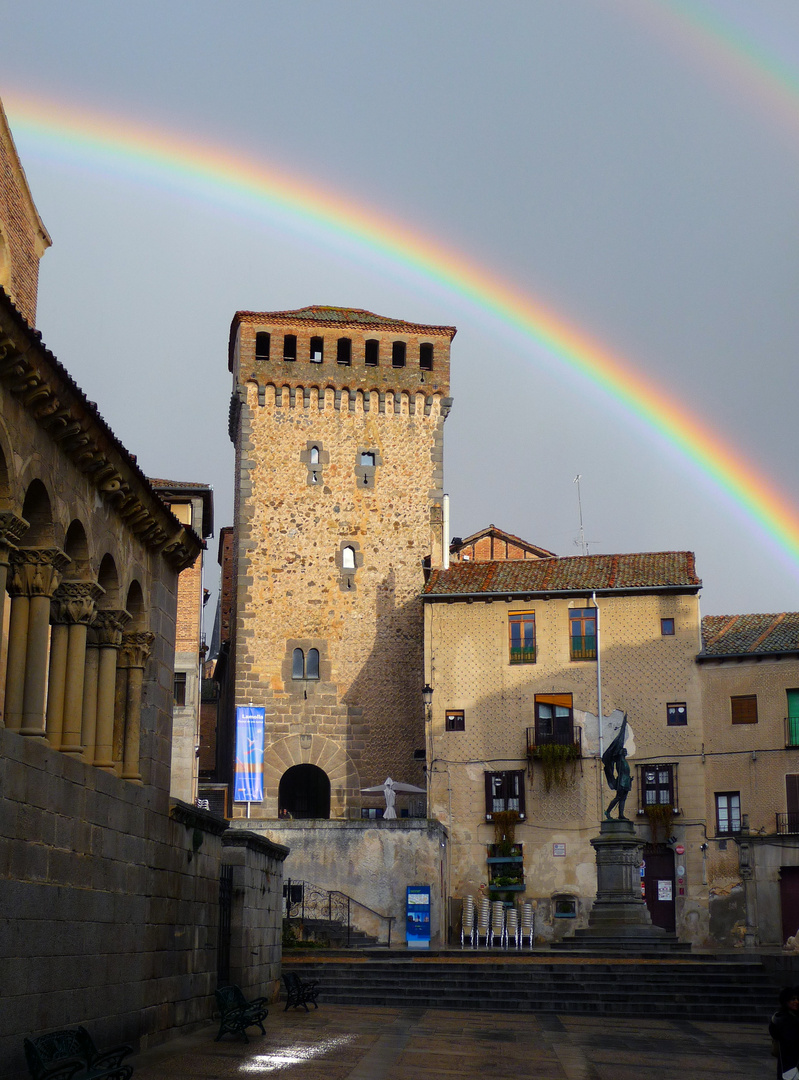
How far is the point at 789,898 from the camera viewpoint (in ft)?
135

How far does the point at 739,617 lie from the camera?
4681 cm

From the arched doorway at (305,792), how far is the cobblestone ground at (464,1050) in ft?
86.9

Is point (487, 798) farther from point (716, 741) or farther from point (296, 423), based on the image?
point (296, 423)

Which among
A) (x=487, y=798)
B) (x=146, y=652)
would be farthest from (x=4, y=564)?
(x=487, y=798)

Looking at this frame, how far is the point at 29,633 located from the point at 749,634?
114 feet

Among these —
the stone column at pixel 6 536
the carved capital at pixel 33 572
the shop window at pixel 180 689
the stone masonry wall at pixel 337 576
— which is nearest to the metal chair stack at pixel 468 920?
the stone masonry wall at pixel 337 576

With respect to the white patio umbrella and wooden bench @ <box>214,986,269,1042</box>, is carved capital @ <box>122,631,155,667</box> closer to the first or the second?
wooden bench @ <box>214,986,269,1042</box>

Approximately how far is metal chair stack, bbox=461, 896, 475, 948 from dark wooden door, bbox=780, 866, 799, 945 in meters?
9.38

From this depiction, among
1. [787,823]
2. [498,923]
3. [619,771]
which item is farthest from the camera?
[787,823]

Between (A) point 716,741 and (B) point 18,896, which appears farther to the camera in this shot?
(A) point 716,741


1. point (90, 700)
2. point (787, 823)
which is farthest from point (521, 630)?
point (90, 700)

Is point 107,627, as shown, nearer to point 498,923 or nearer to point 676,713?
point 498,923

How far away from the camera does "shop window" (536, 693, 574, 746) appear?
44.5 metres

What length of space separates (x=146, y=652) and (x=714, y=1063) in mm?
9106
